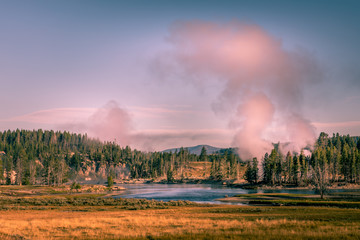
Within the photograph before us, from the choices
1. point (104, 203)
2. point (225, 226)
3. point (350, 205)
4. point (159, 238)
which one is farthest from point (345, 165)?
point (159, 238)

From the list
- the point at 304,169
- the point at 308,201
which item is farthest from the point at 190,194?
the point at 304,169

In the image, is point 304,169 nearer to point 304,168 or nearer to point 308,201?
point 304,168

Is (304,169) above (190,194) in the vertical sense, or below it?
above

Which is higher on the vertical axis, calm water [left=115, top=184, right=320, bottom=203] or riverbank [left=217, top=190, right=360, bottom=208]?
riverbank [left=217, top=190, right=360, bottom=208]

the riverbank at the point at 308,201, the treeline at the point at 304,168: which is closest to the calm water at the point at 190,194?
the riverbank at the point at 308,201

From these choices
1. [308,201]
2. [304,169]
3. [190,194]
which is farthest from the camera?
[304,169]

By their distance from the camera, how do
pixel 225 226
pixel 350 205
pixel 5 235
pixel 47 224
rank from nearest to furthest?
pixel 5 235
pixel 225 226
pixel 47 224
pixel 350 205

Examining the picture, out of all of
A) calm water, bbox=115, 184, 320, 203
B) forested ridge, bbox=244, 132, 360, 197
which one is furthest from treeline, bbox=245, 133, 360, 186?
calm water, bbox=115, 184, 320, 203

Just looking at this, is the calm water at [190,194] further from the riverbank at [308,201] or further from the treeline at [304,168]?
the treeline at [304,168]

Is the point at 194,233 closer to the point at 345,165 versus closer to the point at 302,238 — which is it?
the point at 302,238

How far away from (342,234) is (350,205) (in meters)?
42.7

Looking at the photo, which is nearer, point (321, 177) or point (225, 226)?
point (225, 226)

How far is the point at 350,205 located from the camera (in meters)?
62.6

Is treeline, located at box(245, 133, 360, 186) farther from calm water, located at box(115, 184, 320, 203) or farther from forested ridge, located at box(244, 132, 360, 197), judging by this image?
calm water, located at box(115, 184, 320, 203)
